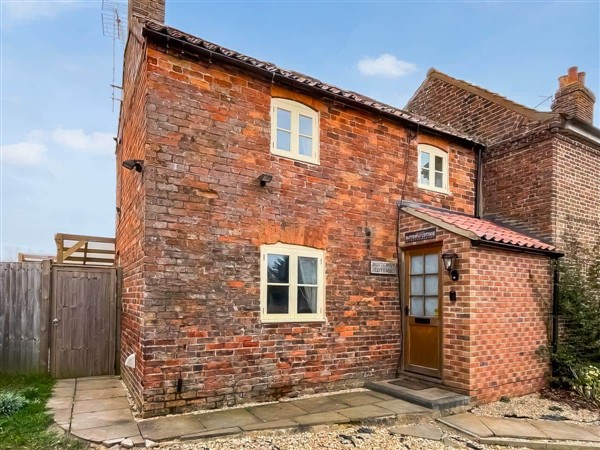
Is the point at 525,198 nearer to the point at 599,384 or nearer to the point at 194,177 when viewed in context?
the point at 599,384

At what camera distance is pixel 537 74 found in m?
10.2

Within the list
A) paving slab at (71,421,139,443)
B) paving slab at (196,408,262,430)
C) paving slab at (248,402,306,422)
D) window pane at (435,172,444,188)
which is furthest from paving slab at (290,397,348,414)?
window pane at (435,172,444,188)

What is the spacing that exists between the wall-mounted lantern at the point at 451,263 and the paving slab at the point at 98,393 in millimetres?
5553

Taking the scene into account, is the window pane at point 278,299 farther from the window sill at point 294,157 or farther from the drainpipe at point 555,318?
the drainpipe at point 555,318

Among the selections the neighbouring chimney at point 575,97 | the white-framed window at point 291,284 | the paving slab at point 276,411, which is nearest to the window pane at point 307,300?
the white-framed window at point 291,284

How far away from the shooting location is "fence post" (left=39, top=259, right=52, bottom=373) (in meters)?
7.11

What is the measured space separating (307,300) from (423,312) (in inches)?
88.6

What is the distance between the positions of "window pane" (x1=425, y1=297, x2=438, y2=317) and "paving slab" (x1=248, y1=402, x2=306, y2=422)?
2.95m

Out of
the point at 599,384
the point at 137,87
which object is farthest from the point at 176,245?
the point at 599,384

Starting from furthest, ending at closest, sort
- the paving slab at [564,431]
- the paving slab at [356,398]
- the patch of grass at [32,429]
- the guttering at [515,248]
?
the guttering at [515,248], the paving slab at [356,398], the paving slab at [564,431], the patch of grass at [32,429]

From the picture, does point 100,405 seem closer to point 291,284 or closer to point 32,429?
point 32,429

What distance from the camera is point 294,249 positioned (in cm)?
643

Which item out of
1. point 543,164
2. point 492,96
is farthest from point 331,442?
point 492,96

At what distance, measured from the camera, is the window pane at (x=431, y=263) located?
6.98 metres
